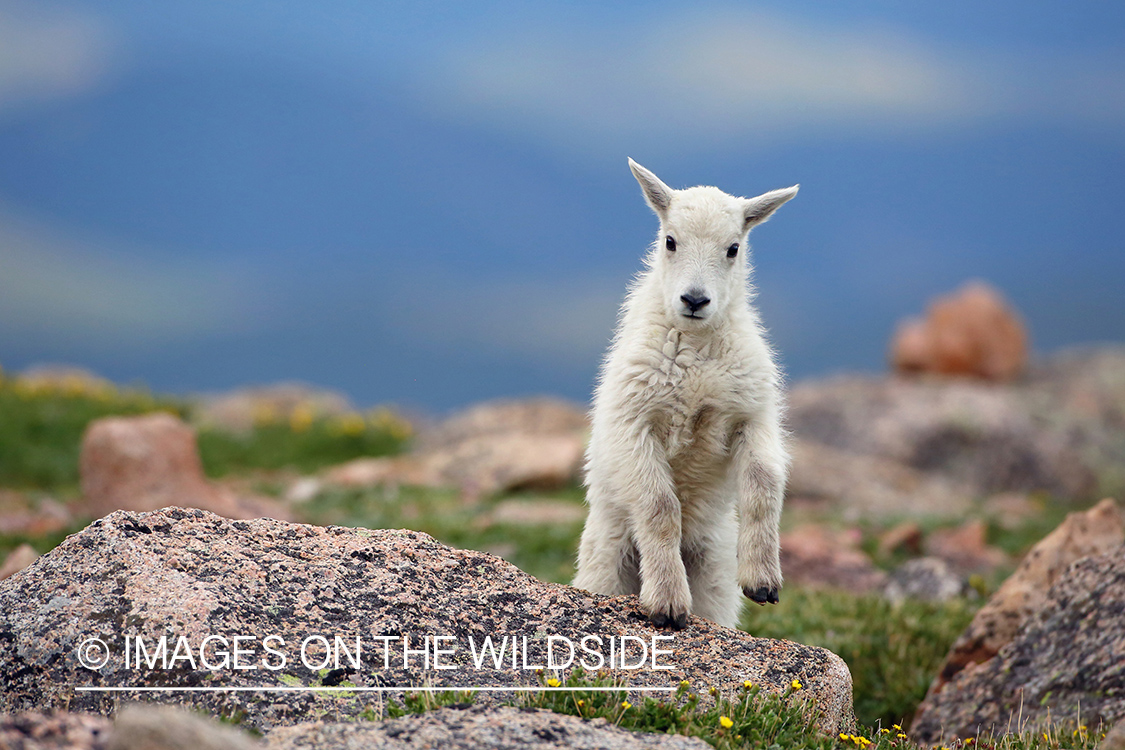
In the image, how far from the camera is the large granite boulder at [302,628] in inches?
194

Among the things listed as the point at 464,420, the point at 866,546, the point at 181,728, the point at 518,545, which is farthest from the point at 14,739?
the point at 464,420

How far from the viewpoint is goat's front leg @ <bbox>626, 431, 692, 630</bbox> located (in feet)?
19.9

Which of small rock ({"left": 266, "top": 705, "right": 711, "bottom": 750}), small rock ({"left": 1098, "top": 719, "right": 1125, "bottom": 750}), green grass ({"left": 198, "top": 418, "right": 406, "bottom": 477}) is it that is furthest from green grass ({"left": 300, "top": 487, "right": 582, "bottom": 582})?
small rock ({"left": 1098, "top": 719, "right": 1125, "bottom": 750})

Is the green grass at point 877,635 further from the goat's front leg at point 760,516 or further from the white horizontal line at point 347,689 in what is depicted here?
the white horizontal line at point 347,689

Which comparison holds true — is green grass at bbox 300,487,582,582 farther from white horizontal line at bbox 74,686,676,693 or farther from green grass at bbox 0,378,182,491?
white horizontal line at bbox 74,686,676,693

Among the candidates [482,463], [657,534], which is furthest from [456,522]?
[657,534]

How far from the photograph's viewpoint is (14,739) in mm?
3895

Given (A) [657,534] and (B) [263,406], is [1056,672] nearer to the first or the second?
(A) [657,534]

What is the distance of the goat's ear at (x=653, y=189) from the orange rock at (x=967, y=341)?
20124 millimetres

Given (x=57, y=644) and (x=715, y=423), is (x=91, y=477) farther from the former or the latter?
(x=715, y=423)

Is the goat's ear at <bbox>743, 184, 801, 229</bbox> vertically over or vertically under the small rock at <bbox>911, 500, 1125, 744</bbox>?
over

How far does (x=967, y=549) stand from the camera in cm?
1375

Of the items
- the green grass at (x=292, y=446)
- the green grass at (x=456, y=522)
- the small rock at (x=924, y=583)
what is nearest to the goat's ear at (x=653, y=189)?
the green grass at (x=456, y=522)

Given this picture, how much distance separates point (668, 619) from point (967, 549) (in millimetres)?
9220
